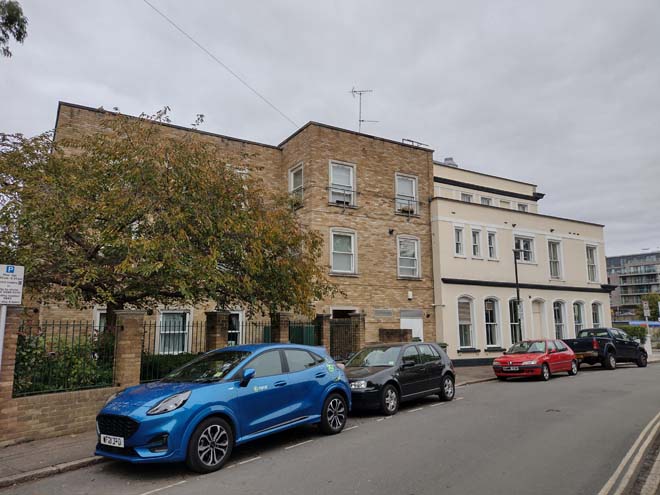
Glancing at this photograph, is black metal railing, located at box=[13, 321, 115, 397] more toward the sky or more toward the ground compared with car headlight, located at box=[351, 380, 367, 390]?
more toward the sky

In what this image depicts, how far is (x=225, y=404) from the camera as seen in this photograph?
694cm

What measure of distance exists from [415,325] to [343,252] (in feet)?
16.4

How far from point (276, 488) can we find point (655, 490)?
168 inches

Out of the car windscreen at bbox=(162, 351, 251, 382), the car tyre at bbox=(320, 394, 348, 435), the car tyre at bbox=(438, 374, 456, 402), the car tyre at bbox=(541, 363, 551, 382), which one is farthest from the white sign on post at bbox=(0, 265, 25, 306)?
the car tyre at bbox=(541, 363, 551, 382)

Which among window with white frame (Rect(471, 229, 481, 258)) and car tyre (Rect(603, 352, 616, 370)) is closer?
car tyre (Rect(603, 352, 616, 370))

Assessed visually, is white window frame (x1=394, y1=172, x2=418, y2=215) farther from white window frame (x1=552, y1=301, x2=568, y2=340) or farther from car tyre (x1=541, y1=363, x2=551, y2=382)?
white window frame (x1=552, y1=301, x2=568, y2=340)

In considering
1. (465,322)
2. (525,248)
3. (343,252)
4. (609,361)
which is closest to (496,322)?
(465,322)

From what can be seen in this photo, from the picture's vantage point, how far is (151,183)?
10.3m

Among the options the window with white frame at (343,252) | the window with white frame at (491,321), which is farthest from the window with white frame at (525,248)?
the window with white frame at (343,252)

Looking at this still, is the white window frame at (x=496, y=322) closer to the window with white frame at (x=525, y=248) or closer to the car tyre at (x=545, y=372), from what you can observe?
the window with white frame at (x=525, y=248)

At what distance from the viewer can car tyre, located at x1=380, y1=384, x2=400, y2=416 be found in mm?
10539

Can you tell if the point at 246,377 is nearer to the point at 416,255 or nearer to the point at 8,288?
the point at 8,288

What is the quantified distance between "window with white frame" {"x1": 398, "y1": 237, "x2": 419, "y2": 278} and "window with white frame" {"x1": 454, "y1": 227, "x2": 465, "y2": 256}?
7.61ft

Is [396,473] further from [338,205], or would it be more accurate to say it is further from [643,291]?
[643,291]
